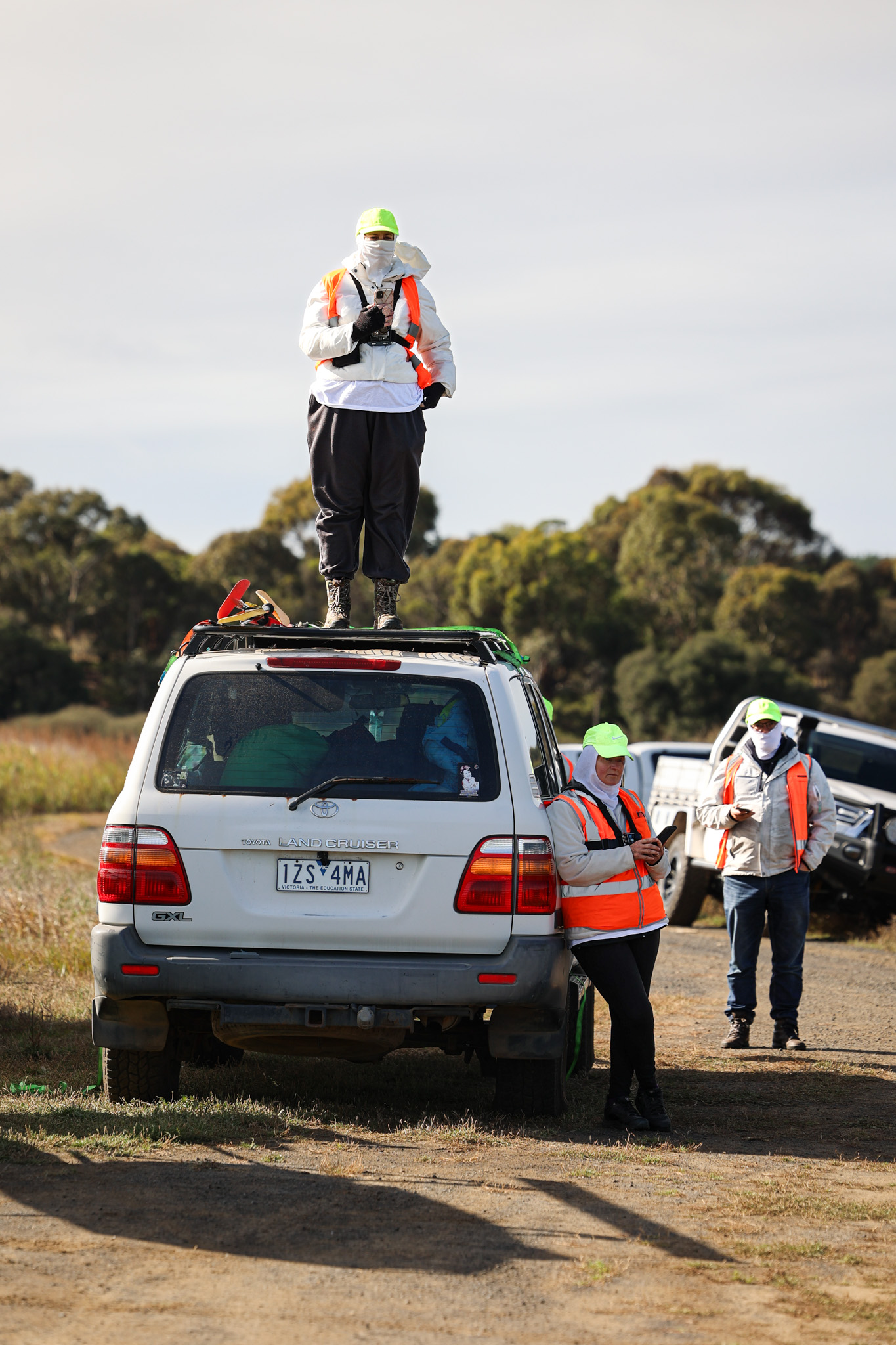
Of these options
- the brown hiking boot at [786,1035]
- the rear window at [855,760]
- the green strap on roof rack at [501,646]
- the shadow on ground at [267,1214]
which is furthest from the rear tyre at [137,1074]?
the rear window at [855,760]

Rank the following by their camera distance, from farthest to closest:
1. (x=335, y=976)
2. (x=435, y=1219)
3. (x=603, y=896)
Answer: (x=603, y=896) → (x=335, y=976) → (x=435, y=1219)

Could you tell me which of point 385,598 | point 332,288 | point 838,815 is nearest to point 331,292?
point 332,288

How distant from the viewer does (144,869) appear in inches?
235

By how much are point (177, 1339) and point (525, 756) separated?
2.82 meters

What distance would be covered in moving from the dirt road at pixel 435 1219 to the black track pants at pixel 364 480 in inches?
107

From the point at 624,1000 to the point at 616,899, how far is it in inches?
17.6

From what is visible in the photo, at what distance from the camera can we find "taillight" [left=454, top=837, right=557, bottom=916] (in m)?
5.89

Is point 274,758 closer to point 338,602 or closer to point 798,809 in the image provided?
point 338,602

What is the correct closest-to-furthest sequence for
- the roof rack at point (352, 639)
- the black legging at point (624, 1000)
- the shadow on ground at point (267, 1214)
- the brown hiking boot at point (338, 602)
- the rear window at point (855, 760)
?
the shadow on ground at point (267, 1214), the roof rack at point (352, 639), the black legging at point (624, 1000), the brown hiking boot at point (338, 602), the rear window at point (855, 760)

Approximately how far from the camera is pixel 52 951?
37.2 ft

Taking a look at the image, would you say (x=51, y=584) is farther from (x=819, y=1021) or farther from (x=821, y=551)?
(x=819, y=1021)

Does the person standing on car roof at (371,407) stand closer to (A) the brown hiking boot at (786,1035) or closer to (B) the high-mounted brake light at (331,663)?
(B) the high-mounted brake light at (331,663)

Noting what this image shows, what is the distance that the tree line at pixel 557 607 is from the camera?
48812 millimetres

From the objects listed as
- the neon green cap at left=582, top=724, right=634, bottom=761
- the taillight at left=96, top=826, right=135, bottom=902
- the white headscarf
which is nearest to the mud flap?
the taillight at left=96, top=826, right=135, bottom=902
